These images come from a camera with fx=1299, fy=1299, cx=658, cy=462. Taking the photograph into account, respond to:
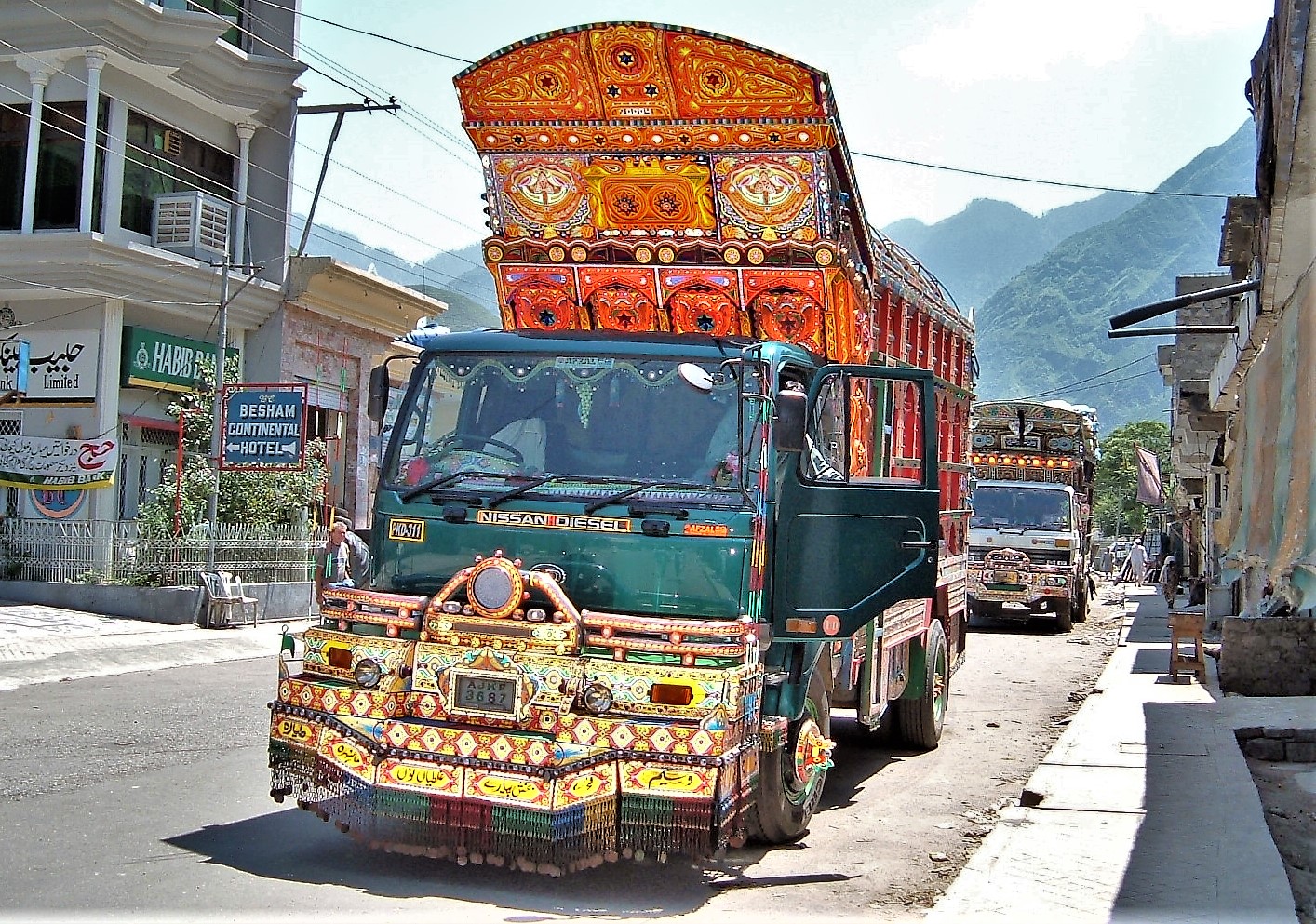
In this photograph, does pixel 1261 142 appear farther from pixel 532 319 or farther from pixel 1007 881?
pixel 1007 881

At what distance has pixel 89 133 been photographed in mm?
19375

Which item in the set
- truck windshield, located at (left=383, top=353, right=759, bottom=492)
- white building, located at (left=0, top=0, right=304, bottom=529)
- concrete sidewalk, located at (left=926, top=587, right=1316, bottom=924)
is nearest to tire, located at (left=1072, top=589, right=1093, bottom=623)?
concrete sidewalk, located at (left=926, top=587, right=1316, bottom=924)

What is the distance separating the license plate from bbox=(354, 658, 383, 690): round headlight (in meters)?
0.39

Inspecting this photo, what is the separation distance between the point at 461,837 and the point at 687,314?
3323 millimetres

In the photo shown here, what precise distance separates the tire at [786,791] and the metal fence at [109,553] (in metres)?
13.2

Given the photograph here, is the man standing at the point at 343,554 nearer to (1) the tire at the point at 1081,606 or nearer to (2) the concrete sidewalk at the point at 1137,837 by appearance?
(2) the concrete sidewalk at the point at 1137,837

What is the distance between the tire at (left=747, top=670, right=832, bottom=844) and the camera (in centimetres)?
621

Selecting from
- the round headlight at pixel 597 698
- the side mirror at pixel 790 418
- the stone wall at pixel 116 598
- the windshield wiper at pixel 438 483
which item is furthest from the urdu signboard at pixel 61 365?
the round headlight at pixel 597 698

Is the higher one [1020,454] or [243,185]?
[243,185]

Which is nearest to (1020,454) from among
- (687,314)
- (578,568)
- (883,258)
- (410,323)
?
(410,323)

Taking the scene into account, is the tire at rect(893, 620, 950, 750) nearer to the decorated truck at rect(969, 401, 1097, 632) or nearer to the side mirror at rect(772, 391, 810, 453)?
the side mirror at rect(772, 391, 810, 453)

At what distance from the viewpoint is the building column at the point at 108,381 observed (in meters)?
19.4

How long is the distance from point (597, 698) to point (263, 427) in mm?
13944

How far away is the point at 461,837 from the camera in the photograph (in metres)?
5.55
